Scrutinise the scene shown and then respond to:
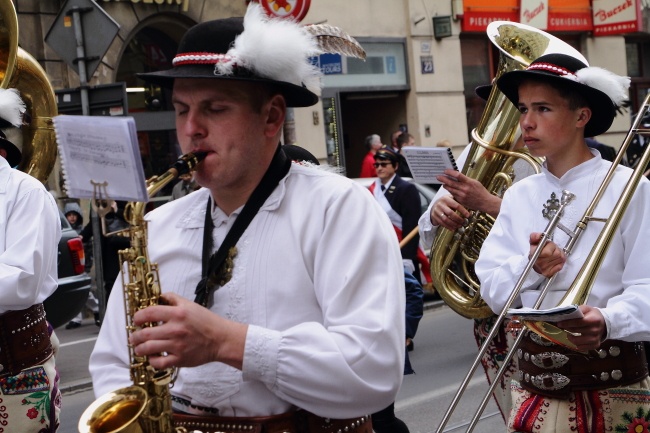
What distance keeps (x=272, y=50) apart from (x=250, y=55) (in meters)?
0.06

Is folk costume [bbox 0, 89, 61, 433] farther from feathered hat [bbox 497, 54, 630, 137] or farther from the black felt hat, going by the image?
feathered hat [bbox 497, 54, 630, 137]

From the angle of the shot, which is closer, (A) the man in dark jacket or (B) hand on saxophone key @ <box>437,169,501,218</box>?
(B) hand on saxophone key @ <box>437,169,501,218</box>

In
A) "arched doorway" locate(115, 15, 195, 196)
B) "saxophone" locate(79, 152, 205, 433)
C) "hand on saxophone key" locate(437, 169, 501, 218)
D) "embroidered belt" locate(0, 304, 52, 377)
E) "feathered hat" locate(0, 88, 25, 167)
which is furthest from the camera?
"arched doorway" locate(115, 15, 195, 196)

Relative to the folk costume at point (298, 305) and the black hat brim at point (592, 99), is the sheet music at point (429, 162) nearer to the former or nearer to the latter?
the black hat brim at point (592, 99)

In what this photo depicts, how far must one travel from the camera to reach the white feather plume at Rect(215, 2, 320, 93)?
2.63m

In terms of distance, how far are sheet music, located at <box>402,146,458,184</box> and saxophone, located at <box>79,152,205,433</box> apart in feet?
8.27

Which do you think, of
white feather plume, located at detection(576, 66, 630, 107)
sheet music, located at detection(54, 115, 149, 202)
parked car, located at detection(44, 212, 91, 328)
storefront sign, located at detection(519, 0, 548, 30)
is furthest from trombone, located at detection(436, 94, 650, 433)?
storefront sign, located at detection(519, 0, 548, 30)

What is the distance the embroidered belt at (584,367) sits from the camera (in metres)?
3.62

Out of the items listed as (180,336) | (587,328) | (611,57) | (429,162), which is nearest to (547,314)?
(587,328)

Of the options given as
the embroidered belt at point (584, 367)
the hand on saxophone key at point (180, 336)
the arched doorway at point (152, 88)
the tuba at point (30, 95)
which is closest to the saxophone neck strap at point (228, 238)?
the hand on saxophone key at point (180, 336)

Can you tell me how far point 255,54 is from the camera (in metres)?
2.62

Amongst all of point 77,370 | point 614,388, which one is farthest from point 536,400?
point 77,370

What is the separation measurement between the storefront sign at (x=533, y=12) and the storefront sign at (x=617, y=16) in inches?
86.9

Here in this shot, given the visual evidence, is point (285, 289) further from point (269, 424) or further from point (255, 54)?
point (255, 54)
